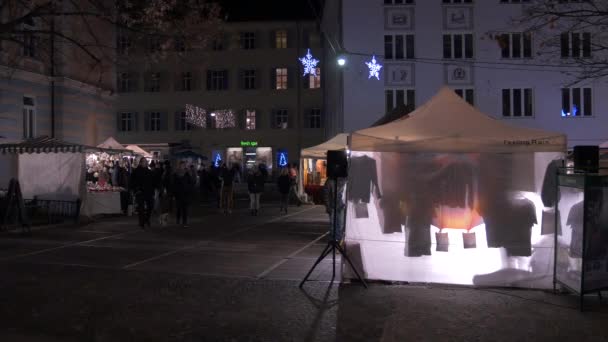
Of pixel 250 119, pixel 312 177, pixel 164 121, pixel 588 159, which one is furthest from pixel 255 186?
pixel 164 121

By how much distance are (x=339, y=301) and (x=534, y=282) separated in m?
2.99

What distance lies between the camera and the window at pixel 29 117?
83.4 feet

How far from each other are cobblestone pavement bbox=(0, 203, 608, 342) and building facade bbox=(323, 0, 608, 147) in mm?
23720

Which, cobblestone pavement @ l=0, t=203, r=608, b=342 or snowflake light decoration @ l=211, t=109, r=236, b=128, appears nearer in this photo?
cobblestone pavement @ l=0, t=203, r=608, b=342

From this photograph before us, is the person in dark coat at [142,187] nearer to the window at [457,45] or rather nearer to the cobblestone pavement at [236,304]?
the cobblestone pavement at [236,304]

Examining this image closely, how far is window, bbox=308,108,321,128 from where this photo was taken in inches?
1964

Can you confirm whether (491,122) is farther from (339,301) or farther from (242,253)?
(242,253)

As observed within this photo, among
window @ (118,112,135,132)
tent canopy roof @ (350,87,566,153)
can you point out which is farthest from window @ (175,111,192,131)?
tent canopy roof @ (350,87,566,153)

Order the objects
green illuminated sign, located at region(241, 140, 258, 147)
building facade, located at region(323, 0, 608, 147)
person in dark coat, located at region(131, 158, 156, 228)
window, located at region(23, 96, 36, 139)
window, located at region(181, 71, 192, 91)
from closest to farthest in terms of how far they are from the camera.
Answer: person in dark coat, located at region(131, 158, 156, 228), window, located at region(23, 96, 36, 139), building facade, located at region(323, 0, 608, 147), green illuminated sign, located at region(241, 140, 258, 147), window, located at region(181, 71, 192, 91)

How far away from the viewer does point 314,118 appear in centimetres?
4991

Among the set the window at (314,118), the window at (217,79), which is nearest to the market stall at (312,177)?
the window at (314,118)

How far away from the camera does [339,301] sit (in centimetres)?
781

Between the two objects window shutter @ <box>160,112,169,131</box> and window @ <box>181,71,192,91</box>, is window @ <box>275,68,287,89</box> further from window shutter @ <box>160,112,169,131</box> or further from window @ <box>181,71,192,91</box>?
window shutter @ <box>160,112,169,131</box>

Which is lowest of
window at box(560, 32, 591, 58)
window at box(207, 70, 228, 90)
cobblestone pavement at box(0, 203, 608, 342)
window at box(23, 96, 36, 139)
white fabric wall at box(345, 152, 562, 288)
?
cobblestone pavement at box(0, 203, 608, 342)
